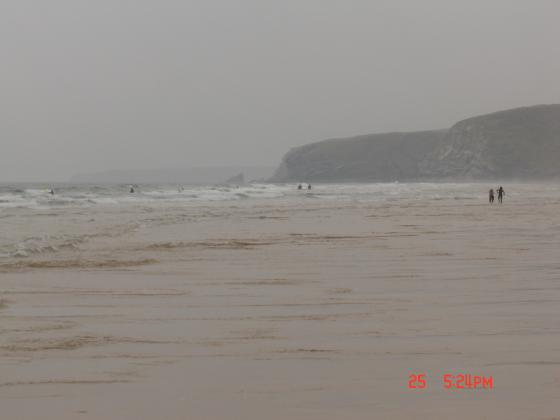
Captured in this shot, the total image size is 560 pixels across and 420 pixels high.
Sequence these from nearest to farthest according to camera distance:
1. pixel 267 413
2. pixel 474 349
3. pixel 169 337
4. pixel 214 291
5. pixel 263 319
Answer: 1. pixel 267 413
2. pixel 474 349
3. pixel 169 337
4. pixel 263 319
5. pixel 214 291

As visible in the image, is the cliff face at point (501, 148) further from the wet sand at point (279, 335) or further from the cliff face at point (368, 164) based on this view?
the wet sand at point (279, 335)

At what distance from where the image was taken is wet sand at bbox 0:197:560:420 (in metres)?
3.12

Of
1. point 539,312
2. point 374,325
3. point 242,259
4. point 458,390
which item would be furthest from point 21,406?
point 242,259

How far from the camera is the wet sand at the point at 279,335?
3.12 meters

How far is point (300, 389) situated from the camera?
3.30 m

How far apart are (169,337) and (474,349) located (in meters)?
1.98

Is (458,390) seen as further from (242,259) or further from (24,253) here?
(24,253)

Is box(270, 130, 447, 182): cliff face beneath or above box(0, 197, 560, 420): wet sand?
above
